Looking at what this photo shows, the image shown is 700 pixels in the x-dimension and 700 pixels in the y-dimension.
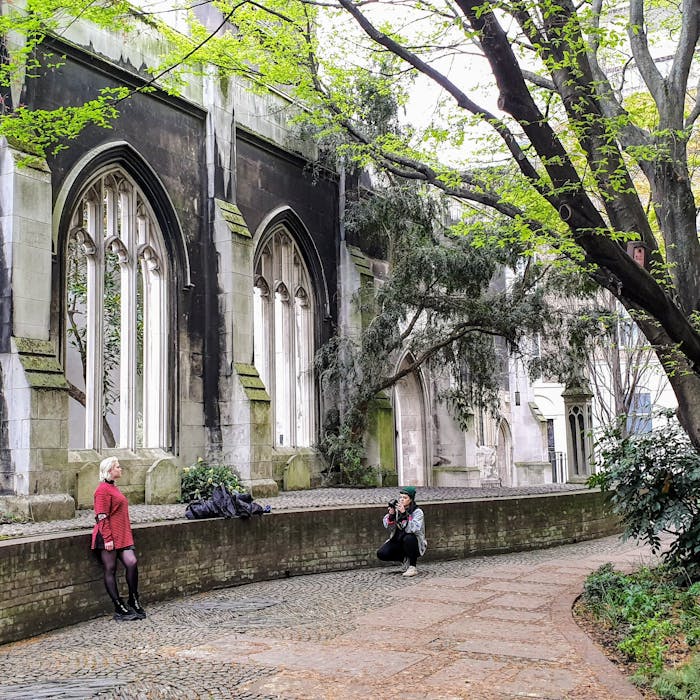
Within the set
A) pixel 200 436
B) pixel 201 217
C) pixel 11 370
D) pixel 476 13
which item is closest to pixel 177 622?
pixel 11 370

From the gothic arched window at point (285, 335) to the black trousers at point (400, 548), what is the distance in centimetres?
689

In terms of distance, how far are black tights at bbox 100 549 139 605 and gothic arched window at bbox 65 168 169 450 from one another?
484 centimetres

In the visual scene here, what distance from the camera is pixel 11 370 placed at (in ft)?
35.9

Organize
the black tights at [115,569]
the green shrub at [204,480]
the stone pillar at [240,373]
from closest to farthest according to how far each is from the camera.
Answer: the black tights at [115,569] → the green shrub at [204,480] → the stone pillar at [240,373]

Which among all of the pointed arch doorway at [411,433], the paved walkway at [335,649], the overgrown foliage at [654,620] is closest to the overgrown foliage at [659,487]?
the overgrown foliage at [654,620]

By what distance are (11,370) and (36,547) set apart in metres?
3.75

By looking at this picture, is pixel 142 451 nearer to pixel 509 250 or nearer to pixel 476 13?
pixel 509 250

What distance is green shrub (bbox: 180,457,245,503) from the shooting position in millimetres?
13930

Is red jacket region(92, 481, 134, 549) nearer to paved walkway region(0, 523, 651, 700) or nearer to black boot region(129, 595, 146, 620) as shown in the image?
black boot region(129, 595, 146, 620)

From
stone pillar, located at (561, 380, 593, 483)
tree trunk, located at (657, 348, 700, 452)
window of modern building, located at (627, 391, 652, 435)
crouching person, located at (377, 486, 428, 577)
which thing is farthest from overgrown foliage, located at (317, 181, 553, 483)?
tree trunk, located at (657, 348, 700, 452)

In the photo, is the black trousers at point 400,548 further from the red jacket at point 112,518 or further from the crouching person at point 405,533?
the red jacket at point 112,518

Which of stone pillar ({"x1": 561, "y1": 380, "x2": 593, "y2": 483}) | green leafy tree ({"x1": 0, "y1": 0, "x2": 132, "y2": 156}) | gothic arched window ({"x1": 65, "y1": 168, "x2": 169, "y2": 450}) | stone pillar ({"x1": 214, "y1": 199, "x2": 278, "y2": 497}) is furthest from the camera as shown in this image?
stone pillar ({"x1": 561, "y1": 380, "x2": 593, "y2": 483})

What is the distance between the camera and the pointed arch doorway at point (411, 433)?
23.1 metres

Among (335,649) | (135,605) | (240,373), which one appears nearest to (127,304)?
(240,373)
